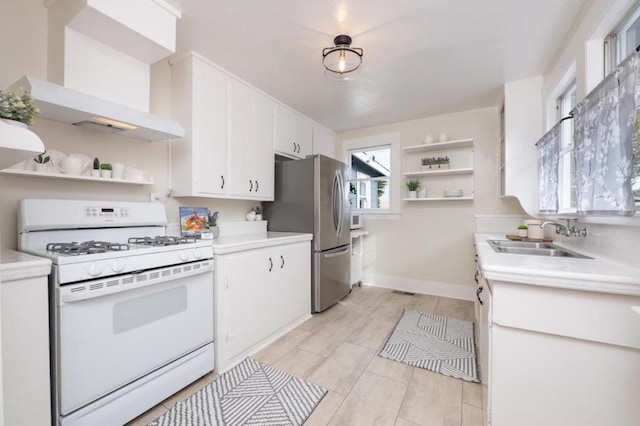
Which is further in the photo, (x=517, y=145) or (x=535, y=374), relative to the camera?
(x=517, y=145)

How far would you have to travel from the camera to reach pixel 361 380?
6.07 feet

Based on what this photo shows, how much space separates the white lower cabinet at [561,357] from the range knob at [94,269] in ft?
5.89

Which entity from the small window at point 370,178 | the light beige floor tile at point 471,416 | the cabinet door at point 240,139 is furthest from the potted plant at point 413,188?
the light beige floor tile at point 471,416

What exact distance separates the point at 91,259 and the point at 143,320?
0.45m

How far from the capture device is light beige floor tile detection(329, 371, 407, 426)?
4.92ft

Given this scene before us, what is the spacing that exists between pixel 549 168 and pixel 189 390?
3.02 m

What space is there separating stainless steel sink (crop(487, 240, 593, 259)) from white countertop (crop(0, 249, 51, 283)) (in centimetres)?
232

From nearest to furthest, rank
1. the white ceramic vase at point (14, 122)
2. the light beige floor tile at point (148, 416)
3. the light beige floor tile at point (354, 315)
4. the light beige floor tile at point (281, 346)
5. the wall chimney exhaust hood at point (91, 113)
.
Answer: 1. the white ceramic vase at point (14, 122)
2. the wall chimney exhaust hood at point (91, 113)
3. the light beige floor tile at point (148, 416)
4. the light beige floor tile at point (281, 346)
5. the light beige floor tile at point (354, 315)

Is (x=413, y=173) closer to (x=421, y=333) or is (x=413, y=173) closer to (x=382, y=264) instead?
(x=382, y=264)

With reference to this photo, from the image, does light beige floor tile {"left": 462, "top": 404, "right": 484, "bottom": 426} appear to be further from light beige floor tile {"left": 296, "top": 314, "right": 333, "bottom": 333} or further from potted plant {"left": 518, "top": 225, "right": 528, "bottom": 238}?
potted plant {"left": 518, "top": 225, "right": 528, "bottom": 238}

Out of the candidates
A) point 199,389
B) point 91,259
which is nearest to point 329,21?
point 91,259

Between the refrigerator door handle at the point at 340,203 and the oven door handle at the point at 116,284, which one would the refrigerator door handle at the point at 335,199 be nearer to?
the refrigerator door handle at the point at 340,203

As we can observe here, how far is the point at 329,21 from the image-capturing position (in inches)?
71.2

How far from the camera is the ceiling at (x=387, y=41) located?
171cm
